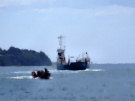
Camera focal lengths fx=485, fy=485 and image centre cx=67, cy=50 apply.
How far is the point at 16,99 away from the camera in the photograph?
63562mm

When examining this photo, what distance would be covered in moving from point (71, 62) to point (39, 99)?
122 m

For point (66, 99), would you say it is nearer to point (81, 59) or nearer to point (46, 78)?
point (46, 78)

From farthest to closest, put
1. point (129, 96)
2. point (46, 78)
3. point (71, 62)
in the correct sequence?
point (71, 62), point (46, 78), point (129, 96)

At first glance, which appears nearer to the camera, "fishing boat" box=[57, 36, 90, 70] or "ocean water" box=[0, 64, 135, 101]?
"ocean water" box=[0, 64, 135, 101]

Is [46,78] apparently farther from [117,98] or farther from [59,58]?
[59,58]

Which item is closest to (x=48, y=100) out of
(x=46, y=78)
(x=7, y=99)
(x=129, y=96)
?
(x=7, y=99)

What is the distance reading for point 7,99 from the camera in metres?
63.6

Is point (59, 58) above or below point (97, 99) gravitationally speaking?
above

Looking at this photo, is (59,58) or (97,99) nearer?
(97,99)

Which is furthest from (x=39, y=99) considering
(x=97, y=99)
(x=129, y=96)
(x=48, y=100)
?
(x=129, y=96)

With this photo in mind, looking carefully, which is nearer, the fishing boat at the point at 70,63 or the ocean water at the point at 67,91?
the ocean water at the point at 67,91

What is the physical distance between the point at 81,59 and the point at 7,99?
131129mm

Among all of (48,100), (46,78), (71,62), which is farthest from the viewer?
(71,62)

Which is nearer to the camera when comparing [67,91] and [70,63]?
[67,91]
